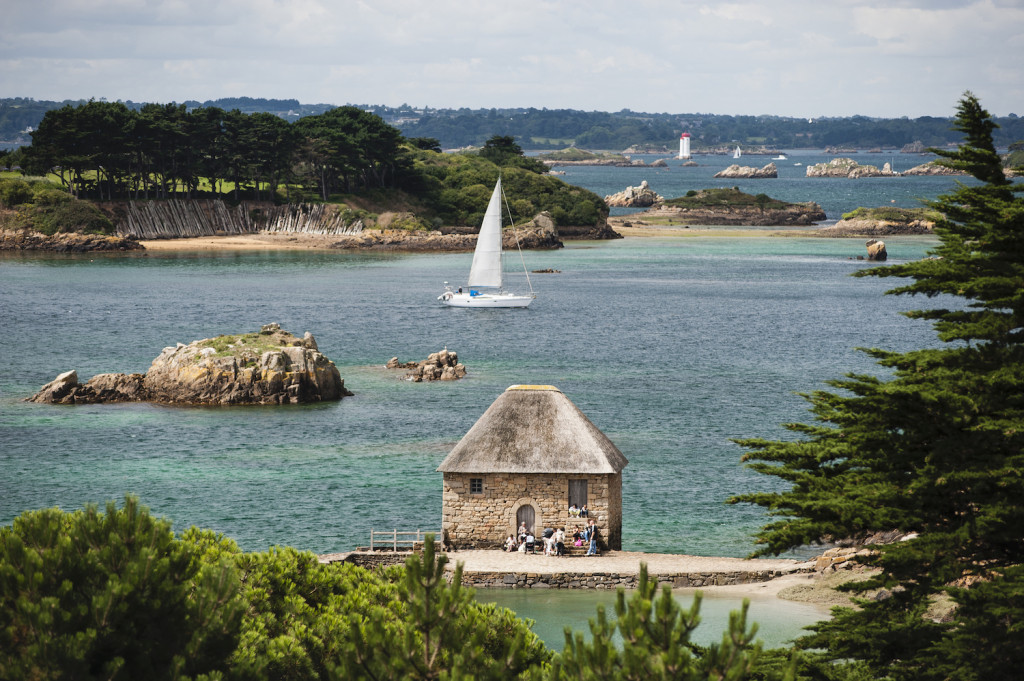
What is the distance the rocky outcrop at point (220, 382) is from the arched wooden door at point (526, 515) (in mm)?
25894

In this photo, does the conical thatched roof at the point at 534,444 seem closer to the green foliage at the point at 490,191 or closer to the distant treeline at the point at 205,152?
the distant treeline at the point at 205,152

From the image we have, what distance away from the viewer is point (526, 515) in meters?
32.3

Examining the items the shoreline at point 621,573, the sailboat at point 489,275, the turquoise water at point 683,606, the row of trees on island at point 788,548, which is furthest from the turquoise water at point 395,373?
the row of trees on island at point 788,548

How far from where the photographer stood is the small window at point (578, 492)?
1255 inches

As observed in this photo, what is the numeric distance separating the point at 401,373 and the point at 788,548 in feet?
157

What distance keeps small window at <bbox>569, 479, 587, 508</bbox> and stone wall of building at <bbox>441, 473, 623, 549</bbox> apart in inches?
4.5

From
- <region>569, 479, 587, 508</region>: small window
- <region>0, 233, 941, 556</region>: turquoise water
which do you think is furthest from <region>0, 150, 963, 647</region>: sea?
<region>569, 479, 587, 508</region>: small window

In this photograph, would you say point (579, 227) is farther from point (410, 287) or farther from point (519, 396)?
point (519, 396)

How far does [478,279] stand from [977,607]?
82482 millimetres

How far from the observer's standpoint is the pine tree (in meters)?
15.2

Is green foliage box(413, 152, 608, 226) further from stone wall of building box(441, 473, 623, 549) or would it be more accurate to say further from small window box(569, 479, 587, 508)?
small window box(569, 479, 587, 508)

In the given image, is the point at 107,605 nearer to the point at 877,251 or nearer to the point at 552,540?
the point at 552,540

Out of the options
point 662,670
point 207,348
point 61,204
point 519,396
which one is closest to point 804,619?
point 519,396

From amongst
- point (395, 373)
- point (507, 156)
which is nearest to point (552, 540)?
point (395, 373)
